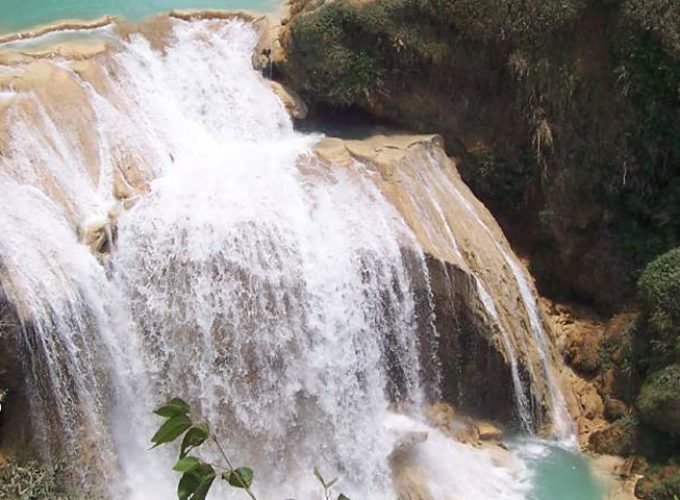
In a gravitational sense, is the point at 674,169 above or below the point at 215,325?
above

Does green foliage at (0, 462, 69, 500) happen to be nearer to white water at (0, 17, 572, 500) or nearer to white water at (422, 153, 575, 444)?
white water at (0, 17, 572, 500)

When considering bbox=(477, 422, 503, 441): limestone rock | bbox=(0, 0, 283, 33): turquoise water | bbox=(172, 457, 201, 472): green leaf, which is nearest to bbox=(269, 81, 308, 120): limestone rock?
bbox=(0, 0, 283, 33): turquoise water

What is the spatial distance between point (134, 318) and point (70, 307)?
1005mm

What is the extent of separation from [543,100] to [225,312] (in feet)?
22.6

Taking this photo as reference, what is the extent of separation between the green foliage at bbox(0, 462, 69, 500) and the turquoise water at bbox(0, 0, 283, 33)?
26.5ft

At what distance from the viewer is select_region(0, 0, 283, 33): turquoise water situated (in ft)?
55.8

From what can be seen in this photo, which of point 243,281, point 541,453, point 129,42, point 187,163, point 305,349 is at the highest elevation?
point 129,42

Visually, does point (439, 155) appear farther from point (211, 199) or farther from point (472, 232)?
point (211, 199)

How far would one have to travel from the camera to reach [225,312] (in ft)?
43.6

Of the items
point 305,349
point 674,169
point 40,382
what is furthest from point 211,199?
point 674,169

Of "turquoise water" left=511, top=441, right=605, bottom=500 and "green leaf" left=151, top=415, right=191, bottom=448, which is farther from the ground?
"green leaf" left=151, top=415, right=191, bottom=448

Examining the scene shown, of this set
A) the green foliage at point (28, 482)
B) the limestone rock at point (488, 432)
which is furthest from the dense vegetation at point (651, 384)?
the green foliage at point (28, 482)

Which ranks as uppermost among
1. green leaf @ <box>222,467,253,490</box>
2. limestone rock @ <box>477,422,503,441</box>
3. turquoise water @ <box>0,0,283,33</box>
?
green leaf @ <box>222,467,253,490</box>

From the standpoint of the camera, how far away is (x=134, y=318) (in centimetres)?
1311
